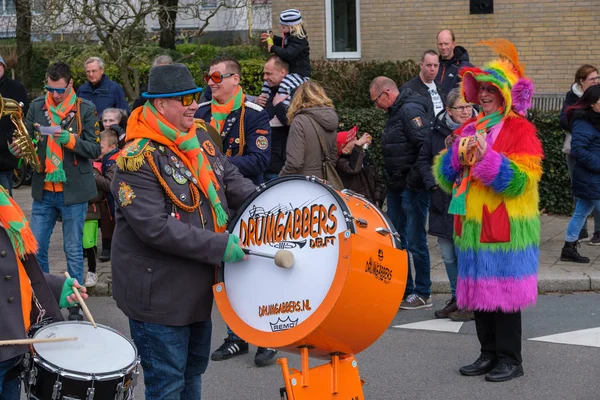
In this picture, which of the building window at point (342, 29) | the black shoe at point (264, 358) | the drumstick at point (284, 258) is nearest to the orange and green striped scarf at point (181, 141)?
the drumstick at point (284, 258)

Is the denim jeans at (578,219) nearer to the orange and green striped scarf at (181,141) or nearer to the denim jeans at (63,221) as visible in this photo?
the denim jeans at (63,221)

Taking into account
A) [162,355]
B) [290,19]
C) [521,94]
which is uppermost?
[290,19]

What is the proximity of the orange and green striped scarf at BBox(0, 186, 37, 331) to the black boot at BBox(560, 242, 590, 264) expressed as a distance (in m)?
6.21

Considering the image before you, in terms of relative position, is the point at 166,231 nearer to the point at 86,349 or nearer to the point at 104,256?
the point at 86,349

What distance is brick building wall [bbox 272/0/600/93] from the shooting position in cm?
1392

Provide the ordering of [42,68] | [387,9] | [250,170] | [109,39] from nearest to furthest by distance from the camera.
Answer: [250,170] → [109,39] → [387,9] → [42,68]

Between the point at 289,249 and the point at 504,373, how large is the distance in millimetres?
2484

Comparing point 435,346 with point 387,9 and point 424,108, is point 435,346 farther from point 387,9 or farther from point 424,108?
point 387,9

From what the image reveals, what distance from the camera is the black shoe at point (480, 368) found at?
6.11m

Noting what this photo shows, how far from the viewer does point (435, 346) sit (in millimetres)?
6758

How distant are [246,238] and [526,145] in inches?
87.8

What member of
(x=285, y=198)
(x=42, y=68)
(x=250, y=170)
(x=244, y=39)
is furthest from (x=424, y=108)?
(x=244, y=39)

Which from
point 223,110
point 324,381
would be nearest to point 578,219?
point 223,110

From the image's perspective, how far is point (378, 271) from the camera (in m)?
4.06
